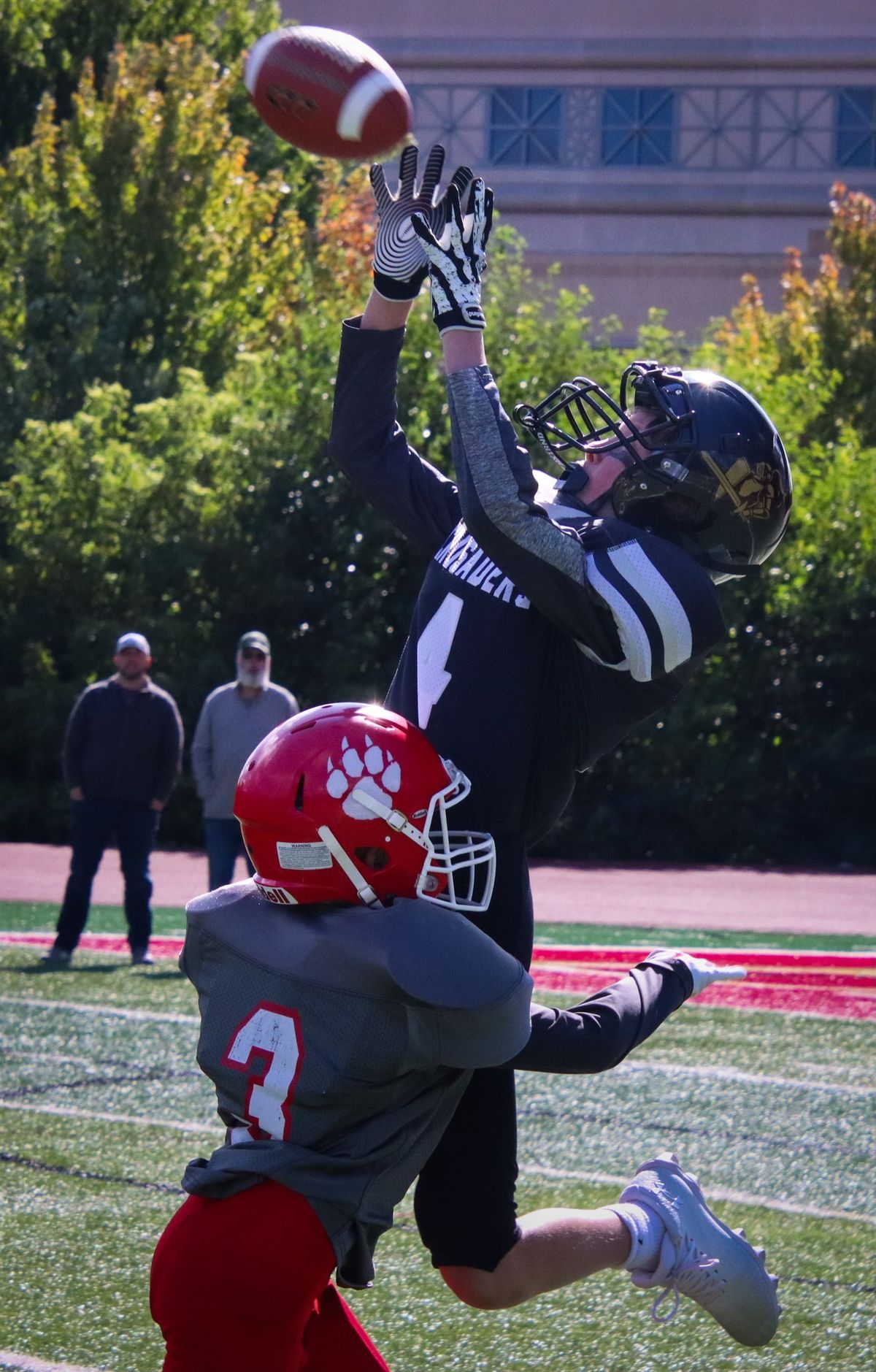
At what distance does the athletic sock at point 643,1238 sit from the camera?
9.74ft

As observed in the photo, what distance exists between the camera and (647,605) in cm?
255

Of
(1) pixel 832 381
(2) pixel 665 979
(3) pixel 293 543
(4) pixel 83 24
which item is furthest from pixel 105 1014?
(4) pixel 83 24

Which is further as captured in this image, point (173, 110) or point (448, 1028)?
point (173, 110)

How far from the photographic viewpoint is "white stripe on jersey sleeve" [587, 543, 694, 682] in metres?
2.55

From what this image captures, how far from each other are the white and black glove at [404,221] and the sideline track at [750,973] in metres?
5.22

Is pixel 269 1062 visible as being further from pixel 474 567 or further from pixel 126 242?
pixel 126 242

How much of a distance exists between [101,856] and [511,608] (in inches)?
256

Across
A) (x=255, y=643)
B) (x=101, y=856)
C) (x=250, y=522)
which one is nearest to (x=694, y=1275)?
(x=101, y=856)

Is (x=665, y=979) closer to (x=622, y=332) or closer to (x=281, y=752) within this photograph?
(x=281, y=752)

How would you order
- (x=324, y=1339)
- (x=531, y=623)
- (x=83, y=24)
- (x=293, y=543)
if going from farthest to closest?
(x=83, y=24), (x=293, y=543), (x=531, y=623), (x=324, y=1339)

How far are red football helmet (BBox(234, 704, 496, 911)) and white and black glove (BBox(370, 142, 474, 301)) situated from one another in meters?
0.78

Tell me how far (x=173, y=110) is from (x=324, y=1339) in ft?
57.1

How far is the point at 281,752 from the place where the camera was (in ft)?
8.38

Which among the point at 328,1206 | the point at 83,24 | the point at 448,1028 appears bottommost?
the point at 328,1206
